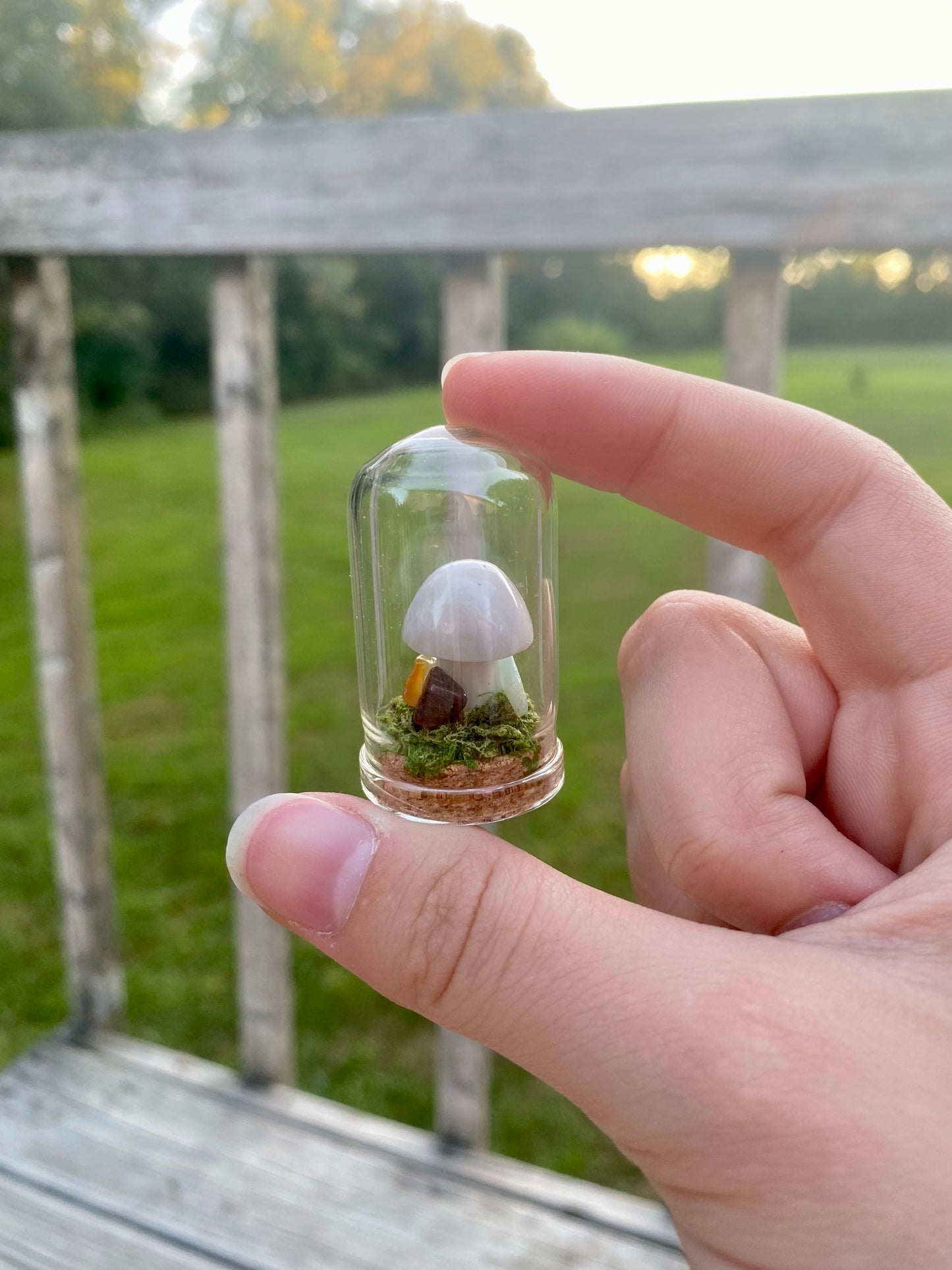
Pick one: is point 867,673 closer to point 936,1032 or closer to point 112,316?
point 936,1032

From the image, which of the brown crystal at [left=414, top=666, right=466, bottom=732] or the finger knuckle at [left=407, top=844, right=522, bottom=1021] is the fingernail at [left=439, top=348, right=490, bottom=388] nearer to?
the brown crystal at [left=414, top=666, right=466, bottom=732]

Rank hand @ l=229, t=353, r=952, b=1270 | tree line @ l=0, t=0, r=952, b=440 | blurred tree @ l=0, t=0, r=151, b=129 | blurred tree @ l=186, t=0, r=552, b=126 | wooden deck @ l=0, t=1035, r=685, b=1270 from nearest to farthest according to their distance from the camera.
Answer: hand @ l=229, t=353, r=952, b=1270 → wooden deck @ l=0, t=1035, r=685, b=1270 → blurred tree @ l=0, t=0, r=151, b=129 → tree line @ l=0, t=0, r=952, b=440 → blurred tree @ l=186, t=0, r=552, b=126

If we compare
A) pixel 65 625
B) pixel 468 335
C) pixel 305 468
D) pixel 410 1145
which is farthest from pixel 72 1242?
pixel 305 468

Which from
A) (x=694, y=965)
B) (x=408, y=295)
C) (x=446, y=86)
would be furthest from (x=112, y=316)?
(x=694, y=965)

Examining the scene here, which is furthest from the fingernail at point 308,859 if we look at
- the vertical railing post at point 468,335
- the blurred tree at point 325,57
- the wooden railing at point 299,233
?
the blurred tree at point 325,57

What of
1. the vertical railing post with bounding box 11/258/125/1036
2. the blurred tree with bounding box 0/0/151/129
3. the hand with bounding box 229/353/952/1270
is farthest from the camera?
the blurred tree with bounding box 0/0/151/129

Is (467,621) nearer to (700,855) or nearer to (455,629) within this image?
(455,629)

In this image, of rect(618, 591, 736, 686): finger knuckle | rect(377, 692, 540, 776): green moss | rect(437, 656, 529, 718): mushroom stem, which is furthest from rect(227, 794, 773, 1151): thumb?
rect(618, 591, 736, 686): finger knuckle
